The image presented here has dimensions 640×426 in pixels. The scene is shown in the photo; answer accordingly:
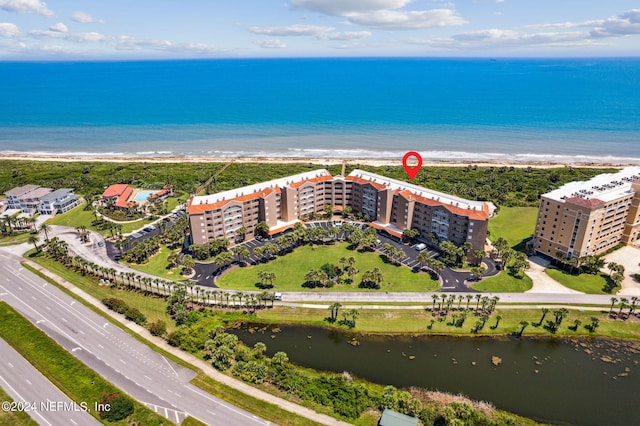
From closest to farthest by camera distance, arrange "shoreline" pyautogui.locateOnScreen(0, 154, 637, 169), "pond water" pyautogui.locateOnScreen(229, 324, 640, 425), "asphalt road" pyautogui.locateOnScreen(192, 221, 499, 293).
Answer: "pond water" pyautogui.locateOnScreen(229, 324, 640, 425), "asphalt road" pyautogui.locateOnScreen(192, 221, 499, 293), "shoreline" pyautogui.locateOnScreen(0, 154, 637, 169)

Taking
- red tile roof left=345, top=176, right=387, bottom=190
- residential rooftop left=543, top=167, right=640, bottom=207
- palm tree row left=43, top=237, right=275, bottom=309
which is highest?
residential rooftop left=543, top=167, right=640, bottom=207

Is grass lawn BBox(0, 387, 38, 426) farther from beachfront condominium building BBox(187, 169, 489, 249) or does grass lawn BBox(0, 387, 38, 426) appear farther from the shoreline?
the shoreline

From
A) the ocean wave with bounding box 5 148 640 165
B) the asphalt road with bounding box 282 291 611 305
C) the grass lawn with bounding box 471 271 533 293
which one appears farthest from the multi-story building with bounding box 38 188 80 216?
the grass lawn with bounding box 471 271 533 293

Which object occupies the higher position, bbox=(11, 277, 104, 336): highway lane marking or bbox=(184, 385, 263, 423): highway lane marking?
bbox=(11, 277, 104, 336): highway lane marking

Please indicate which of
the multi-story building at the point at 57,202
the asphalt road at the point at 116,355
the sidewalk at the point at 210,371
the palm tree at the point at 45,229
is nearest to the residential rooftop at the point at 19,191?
the multi-story building at the point at 57,202

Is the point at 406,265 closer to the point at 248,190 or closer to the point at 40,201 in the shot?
the point at 248,190

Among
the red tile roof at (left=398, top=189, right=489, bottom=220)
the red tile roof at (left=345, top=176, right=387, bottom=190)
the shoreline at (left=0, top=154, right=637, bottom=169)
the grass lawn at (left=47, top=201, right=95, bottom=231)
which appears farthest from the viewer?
the shoreline at (left=0, top=154, right=637, bottom=169)

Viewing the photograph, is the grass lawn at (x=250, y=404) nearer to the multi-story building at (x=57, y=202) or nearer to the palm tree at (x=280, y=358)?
the palm tree at (x=280, y=358)
